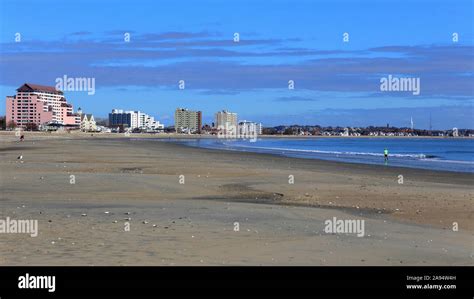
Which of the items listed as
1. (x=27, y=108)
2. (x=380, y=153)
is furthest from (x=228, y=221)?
(x=27, y=108)

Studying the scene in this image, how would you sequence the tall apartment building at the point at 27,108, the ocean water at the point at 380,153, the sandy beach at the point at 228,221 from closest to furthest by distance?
the sandy beach at the point at 228,221
the ocean water at the point at 380,153
the tall apartment building at the point at 27,108

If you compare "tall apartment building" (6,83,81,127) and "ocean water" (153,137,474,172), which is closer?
"ocean water" (153,137,474,172)

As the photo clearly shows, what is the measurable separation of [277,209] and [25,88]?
197 m

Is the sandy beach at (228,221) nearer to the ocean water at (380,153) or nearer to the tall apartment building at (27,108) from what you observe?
the ocean water at (380,153)

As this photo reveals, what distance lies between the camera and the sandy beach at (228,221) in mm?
8859

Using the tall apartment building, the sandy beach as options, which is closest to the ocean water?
the sandy beach

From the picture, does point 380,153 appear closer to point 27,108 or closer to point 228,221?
point 228,221

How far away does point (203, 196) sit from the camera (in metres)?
18.3

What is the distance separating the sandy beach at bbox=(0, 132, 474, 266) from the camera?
8.86 m

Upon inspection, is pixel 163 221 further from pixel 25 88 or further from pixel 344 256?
pixel 25 88

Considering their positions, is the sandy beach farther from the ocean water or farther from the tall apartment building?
the tall apartment building

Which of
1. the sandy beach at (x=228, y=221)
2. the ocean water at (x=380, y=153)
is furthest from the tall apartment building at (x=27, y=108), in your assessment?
the sandy beach at (x=228, y=221)
